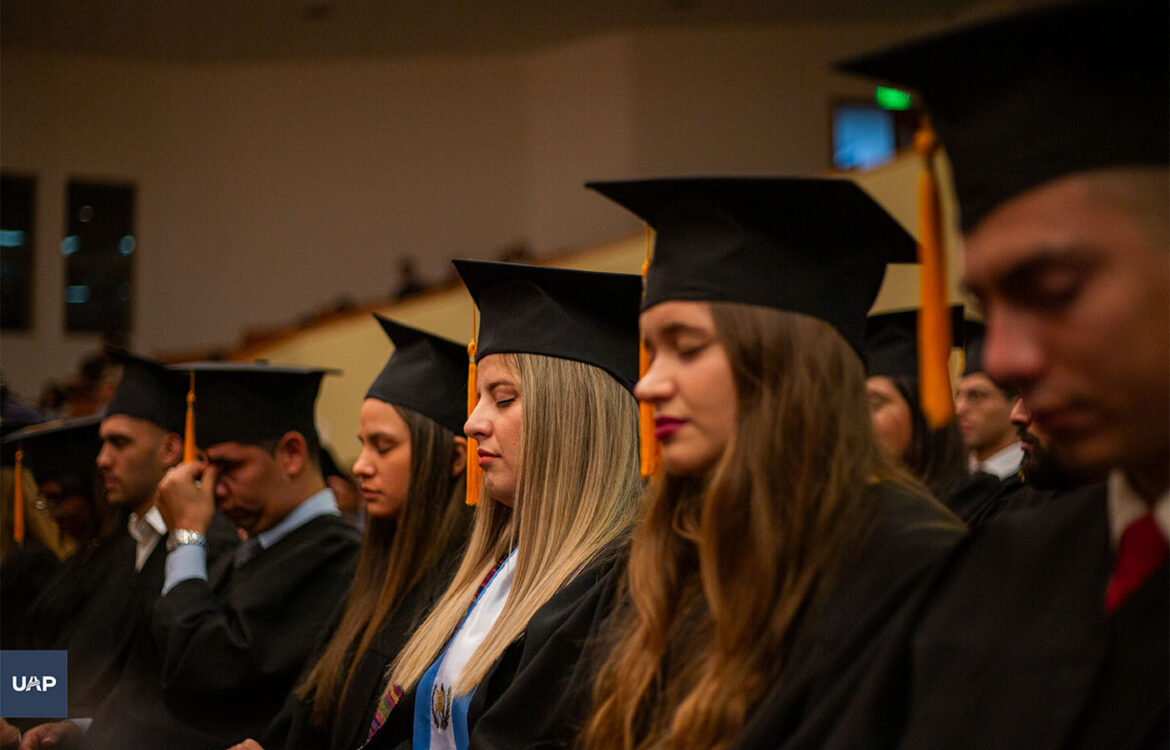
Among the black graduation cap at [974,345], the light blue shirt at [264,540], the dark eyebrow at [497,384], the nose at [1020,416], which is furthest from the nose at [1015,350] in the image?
the light blue shirt at [264,540]

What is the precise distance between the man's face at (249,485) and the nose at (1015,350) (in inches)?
121

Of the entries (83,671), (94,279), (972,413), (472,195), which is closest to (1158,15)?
(972,413)

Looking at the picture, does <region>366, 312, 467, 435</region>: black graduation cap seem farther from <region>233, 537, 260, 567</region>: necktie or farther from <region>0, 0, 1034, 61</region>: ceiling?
<region>0, 0, 1034, 61</region>: ceiling

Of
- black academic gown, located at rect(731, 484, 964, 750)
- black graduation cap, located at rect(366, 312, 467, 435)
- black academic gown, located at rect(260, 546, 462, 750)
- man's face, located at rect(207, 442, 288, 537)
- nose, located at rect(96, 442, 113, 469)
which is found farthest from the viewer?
nose, located at rect(96, 442, 113, 469)

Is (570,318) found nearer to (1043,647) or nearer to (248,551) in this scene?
(1043,647)

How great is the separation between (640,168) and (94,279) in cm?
702

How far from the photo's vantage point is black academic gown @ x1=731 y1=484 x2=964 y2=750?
4.77ft

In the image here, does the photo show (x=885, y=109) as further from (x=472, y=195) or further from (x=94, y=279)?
(x=94, y=279)

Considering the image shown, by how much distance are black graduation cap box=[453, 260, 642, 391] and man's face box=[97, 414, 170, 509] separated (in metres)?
2.29

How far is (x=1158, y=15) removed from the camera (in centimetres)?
121

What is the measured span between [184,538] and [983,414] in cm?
283

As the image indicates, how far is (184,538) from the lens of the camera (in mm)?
3713

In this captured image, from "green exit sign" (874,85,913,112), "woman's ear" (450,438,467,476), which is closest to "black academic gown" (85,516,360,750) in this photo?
"woman's ear" (450,438,467,476)

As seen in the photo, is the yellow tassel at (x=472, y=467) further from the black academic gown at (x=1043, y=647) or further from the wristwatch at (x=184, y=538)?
the black academic gown at (x=1043, y=647)
